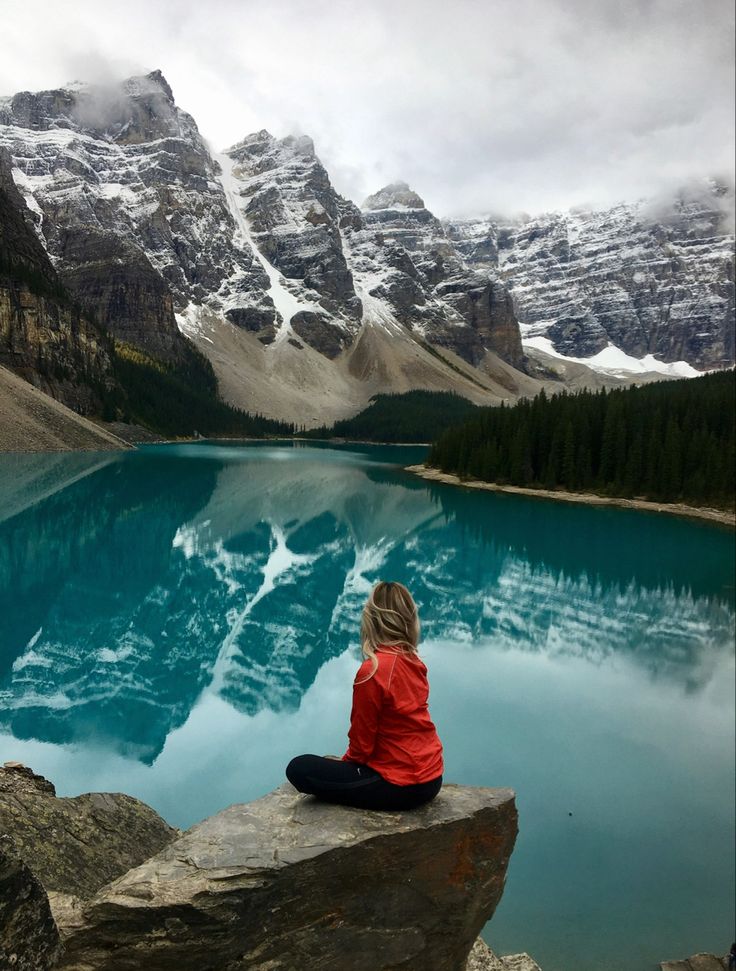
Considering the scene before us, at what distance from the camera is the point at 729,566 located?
112 ft

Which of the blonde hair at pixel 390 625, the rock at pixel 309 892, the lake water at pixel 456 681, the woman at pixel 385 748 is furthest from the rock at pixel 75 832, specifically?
the blonde hair at pixel 390 625

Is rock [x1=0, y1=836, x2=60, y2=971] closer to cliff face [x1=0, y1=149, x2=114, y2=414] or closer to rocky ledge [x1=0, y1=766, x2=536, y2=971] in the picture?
rocky ledge [x1=0, y1=766, x2=536, y2=971]

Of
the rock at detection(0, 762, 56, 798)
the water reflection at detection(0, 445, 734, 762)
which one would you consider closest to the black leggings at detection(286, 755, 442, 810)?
the rock at detection(0, 762, 56, 798)

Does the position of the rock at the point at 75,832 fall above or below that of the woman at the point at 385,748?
below

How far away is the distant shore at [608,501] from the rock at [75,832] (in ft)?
169

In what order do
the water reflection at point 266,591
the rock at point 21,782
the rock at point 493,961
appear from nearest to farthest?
the rock at point 493,961 → the rock at point 21,782 → the water reflection at point 266,591

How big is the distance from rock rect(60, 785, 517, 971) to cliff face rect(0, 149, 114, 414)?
10461 centimetres

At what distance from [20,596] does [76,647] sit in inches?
200

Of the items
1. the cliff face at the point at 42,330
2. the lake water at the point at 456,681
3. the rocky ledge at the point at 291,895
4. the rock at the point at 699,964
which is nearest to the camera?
the rocky ledge at the point at 291,895

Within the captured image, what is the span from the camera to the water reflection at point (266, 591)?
14.3 meters

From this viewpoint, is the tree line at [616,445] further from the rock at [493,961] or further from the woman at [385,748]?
the woman at [385,748]

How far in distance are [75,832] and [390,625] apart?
3853 millimetres

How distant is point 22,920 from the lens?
291 cm

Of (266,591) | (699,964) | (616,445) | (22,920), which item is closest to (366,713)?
(22,920)
